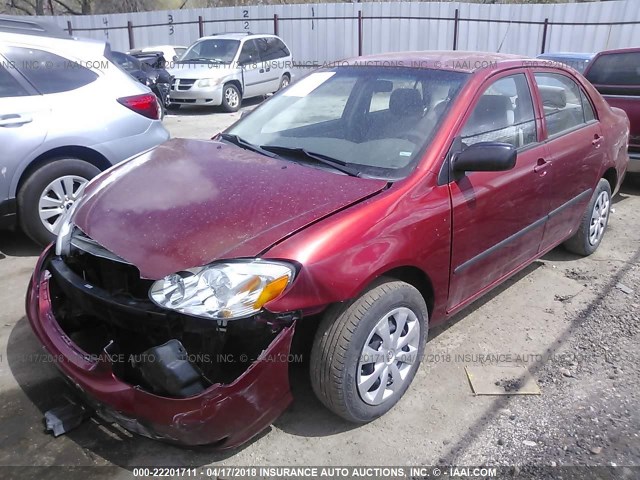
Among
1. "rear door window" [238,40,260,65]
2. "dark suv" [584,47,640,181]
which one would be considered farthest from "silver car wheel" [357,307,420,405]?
"rear door window" [238,40,260,65]

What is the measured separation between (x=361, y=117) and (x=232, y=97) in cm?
1017

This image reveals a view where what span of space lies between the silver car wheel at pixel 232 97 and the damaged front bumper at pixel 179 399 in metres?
10.8

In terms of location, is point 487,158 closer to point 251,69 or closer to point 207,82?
point 207,82

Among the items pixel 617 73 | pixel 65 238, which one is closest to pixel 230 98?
pixel 617 73

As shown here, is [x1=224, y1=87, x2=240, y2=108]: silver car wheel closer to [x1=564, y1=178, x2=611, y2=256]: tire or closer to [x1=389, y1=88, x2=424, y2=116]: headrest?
[x1=564, y1=178, x2=611, y2=256]: tire

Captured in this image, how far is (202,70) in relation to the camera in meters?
12.4

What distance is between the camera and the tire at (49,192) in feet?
14.2

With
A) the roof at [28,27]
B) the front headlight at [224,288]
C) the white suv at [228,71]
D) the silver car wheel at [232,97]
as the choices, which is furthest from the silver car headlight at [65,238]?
the silver car wheel at [232,97]

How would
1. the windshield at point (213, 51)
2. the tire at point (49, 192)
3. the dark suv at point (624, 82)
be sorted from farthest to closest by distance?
1. the windshield at point (213, 51)
2. the dark suv at point (624, 82)
3. the tire at point (49, 192)

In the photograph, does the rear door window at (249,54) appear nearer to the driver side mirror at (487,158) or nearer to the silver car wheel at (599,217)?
the silver car wheel at (599,217)

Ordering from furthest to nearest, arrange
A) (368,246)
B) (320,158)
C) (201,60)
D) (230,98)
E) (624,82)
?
(201,60) < (230,98) < (624,82) < (320,158) < (368,246)

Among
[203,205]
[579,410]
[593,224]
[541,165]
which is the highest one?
[203,205]

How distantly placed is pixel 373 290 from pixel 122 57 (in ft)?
38.1

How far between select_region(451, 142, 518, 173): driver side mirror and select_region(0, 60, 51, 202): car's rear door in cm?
327
